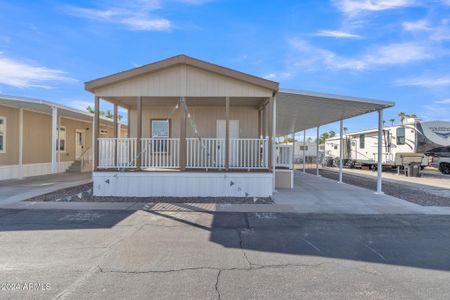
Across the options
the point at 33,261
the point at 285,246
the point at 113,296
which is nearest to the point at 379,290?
the point at 285,246

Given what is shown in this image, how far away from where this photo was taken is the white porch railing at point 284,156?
37.8 feet

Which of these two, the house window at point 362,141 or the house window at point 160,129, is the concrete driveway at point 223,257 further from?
the house window at point 362,141

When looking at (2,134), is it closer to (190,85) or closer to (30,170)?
(30,170)

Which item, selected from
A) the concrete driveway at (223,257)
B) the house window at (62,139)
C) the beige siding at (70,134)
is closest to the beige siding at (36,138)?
the house window at (62,139)

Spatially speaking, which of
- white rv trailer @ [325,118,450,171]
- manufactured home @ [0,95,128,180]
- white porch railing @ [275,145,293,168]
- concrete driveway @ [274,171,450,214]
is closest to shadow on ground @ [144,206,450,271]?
concrete driveway @ [274,171,450,214]

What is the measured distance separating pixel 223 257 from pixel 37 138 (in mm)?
14737

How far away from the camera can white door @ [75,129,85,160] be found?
60.6 feet

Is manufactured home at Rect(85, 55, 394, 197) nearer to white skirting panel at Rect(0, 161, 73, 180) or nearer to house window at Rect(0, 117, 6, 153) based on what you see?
house window at Rect(0, 117, 6, 153)

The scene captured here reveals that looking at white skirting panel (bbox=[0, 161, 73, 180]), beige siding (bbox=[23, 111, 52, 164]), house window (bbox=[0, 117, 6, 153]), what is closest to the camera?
house window (bbox=[0, 117, 6, 153])

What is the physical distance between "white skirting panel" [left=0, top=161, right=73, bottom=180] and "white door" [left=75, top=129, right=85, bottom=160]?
3.54 ft

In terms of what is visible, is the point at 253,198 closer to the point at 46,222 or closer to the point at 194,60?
the point at 194,60

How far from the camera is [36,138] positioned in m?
14.8

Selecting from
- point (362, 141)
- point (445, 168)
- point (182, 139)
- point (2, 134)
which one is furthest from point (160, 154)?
point (362, 141)

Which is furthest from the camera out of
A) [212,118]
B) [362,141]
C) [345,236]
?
[362,141]
